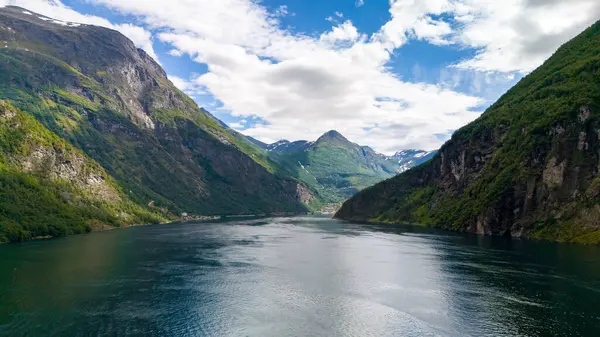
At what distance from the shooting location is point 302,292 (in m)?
89.7

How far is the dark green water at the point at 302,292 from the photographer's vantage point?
6581cm

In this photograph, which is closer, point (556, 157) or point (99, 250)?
point (99, 250)

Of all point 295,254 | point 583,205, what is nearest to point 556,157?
point 583,205

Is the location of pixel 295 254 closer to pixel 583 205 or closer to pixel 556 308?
pixel 556 308

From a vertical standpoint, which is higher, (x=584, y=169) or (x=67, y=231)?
(x=584, y=169)

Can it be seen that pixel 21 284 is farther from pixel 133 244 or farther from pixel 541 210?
pixel 541 210

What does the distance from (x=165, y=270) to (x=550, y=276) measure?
95038 mm

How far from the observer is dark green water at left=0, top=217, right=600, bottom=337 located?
216 ft

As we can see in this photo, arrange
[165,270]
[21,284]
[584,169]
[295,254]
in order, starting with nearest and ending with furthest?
[21,284]
[165,270]
[295,254]
[584,169]

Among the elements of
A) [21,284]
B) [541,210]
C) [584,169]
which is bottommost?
[21,284]

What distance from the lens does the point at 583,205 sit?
150 metres

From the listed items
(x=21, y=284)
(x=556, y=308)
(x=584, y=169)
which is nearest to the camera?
(x=556, y=308)

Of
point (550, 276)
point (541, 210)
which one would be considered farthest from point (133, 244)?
point (541, 210)

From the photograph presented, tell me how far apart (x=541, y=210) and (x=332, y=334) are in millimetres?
142050
